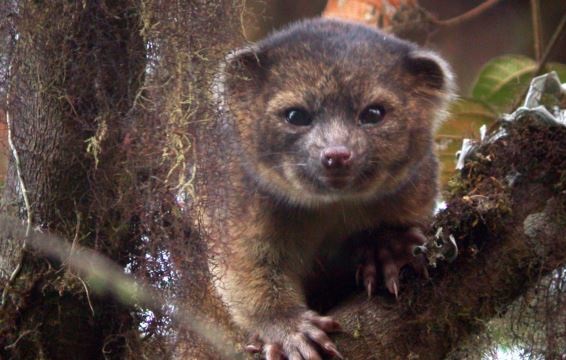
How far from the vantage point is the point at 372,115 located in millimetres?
3752

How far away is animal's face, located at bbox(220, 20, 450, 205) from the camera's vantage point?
3.66 metres

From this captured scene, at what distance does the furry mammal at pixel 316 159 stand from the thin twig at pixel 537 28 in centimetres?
138

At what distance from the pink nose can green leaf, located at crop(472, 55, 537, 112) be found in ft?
5.73

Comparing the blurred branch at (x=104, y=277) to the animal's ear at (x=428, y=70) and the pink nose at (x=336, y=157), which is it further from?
the animal's ear at (x=428, y=70)

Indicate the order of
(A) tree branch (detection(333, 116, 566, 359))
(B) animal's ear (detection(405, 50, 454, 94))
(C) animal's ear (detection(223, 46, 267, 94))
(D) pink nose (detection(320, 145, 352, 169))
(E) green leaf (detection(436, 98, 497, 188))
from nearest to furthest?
1. (A) tree branch (detection(333, 116, 566, 359))
2. (C) animal's ear (detection(223, 46, 267, 94))
3. (D) pink nose (detection(320, 145, 352, 169))
4. (B) animal's ear (detection(405, 50, 454, 94))
5. (E) green leaf (detection(436, 98, 497, 188))

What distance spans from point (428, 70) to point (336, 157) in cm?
78

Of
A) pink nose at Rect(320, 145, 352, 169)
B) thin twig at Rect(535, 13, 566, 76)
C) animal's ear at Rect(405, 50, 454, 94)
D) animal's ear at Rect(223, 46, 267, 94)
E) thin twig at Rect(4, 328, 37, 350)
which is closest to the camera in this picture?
thin twig at Rect(4, 328, 37, 350)

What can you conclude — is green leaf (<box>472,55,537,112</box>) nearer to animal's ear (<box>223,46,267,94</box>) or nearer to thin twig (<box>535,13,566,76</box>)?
thin twig (<box>535,13,566,76</box>)

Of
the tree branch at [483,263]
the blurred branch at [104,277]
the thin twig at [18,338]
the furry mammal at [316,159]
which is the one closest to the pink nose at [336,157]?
the furry mammal at [316,159]

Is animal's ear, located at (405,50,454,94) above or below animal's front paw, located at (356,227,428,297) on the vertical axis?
above

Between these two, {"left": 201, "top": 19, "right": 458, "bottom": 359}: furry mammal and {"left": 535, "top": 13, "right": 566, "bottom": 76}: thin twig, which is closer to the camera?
{"left": 201, "top": 19, "right": 458, "bottom": 359}: furry mammal

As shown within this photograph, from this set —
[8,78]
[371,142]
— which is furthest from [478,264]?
[8,78]

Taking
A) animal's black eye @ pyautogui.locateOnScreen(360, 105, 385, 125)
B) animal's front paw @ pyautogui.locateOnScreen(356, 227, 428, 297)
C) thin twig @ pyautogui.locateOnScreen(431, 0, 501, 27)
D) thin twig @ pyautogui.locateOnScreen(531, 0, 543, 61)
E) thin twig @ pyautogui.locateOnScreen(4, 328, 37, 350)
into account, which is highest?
animal's black eye @ pyautogui.locateOnScreen(360, 105, 385, 125)

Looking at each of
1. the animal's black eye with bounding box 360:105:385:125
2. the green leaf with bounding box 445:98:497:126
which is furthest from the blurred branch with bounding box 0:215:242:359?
the green leaf with bounding box 445:98:497:126
